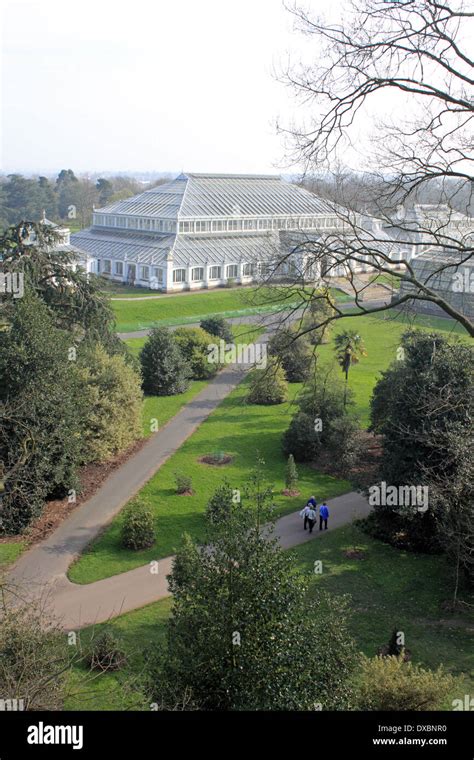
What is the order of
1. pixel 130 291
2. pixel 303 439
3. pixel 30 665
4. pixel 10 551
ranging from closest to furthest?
1. pixel 30 665
2. pixel 10 551
3. pixel 303 439
4. pixel 130 291

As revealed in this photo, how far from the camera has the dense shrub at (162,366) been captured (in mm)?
33562

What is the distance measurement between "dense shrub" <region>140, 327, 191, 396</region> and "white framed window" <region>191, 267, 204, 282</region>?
25809 mm

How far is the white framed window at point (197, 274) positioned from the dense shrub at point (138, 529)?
41.8m

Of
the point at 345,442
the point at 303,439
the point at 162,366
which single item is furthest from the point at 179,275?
the point at 345,442

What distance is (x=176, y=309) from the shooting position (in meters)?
52.2

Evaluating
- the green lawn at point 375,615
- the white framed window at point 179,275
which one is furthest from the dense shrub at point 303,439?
the white framed window at point 179,275

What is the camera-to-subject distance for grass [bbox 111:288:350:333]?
48188mm

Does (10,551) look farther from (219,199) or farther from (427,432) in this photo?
(219,199)

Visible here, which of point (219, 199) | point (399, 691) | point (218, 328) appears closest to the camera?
point (399, 691)

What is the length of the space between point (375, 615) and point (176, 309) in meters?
38.3

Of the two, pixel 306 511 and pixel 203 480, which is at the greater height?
pixel 306 511

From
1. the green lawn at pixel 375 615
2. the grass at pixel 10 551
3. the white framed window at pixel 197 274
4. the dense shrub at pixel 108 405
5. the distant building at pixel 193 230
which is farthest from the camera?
the white framed window at pixel 197 274

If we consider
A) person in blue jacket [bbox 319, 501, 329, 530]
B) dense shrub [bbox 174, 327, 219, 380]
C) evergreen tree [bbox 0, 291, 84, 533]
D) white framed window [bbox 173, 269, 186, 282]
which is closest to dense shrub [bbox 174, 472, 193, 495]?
evergreen tree [bbox 0, 291, 84, 533]

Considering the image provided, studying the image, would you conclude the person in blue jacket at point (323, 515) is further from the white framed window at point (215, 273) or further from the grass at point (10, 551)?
the white framed window at point (215, 273)
